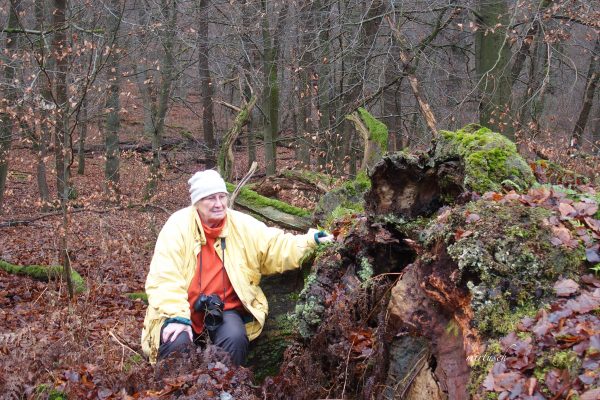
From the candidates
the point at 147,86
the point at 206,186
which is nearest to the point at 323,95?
the point at 147,86

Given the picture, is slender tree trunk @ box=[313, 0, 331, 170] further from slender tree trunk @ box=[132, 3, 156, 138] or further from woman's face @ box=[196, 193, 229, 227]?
woman's face @ box=[196, 193, 229, 227]

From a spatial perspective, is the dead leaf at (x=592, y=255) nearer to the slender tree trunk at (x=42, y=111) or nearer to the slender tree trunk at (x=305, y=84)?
the slender tree trunk at (x=42, y=111)

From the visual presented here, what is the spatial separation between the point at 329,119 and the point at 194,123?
18.7 m

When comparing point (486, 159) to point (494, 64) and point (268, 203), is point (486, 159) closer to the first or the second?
point (268, 203)

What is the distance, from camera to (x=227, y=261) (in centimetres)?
488

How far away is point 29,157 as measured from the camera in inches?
973

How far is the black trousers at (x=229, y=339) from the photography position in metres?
4.41

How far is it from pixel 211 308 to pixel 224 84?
12125mm

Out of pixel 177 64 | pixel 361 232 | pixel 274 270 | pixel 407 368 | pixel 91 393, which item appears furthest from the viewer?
pixel 177 64

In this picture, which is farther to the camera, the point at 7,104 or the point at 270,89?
the point at 270,89

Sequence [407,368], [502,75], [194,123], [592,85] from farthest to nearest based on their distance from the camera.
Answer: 1. [194,123]
2. [592,85]
3. [502,75]
4. [407,368]

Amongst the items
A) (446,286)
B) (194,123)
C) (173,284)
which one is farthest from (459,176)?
(194,123)

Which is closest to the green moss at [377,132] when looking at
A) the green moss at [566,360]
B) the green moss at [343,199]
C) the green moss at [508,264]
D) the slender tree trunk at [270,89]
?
the green moss at [343,199]

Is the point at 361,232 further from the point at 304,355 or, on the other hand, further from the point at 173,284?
the point at 173,284
